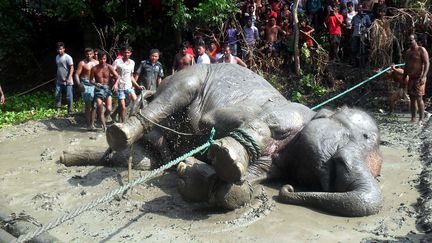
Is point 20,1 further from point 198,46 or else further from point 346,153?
point 346,153

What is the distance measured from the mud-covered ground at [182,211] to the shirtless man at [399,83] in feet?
11.7

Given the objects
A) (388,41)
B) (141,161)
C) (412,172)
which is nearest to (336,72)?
(388,41)

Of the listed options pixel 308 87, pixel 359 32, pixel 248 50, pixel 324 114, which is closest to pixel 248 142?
pixel 324 114

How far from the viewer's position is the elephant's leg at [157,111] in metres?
6.04

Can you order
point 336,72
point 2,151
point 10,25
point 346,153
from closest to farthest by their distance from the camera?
point 346,153 < point 2,151 < point 336,72 < point 10,25

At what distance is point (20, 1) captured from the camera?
Answer: 16.9 metres

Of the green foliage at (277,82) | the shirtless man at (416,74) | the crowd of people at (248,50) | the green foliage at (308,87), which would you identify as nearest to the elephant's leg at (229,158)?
the crowd of people at (248,50)

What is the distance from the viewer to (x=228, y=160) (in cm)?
489

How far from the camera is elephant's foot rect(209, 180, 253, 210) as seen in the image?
5277 millimetres

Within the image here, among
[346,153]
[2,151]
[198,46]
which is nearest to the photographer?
[346,153]

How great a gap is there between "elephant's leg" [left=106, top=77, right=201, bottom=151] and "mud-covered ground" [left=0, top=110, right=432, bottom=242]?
650mm

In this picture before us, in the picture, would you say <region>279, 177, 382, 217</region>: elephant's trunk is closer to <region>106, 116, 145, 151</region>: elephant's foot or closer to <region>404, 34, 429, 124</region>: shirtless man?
<region>106, 116, 145, 151</region>: elephant's foot

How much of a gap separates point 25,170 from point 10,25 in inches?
387

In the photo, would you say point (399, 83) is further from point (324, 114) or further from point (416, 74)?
point (324, 114)
